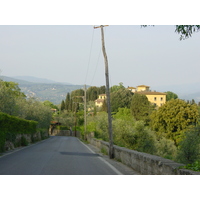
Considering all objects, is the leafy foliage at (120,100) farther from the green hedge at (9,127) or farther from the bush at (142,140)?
the green hedge at (9,127)

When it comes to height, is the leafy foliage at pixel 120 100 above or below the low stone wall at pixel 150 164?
above

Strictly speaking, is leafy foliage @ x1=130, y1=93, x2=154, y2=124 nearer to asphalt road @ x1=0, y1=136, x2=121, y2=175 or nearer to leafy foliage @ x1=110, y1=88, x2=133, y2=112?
leafy foliage @ x1=110, y1=88, x2=133, y2=112

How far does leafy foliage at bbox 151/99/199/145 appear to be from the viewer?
66812 mm

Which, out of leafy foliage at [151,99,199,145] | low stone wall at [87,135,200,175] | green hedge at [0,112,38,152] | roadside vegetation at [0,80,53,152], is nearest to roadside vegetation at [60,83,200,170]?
leafy foliage at [151,99,199,145]

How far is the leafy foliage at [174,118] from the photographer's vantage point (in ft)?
219

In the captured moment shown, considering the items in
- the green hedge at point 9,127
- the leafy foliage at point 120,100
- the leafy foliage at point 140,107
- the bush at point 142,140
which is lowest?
the bush at point 142,140

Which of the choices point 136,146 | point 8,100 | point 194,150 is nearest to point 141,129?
point 136,146

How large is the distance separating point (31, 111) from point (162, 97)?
320 feet

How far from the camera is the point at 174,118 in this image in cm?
6750

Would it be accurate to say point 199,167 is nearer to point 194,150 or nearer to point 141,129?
point 194,150

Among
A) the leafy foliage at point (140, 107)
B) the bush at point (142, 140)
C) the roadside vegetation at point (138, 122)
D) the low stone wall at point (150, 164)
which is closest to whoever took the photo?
the low stone wall at point (150, 164)

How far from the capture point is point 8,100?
122ft

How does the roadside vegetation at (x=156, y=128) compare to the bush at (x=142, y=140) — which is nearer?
the roadside vegetation at (x=156, y=128)

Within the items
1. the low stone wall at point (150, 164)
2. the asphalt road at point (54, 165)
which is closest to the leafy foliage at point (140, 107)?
the asphalt road at point (54, 165)
